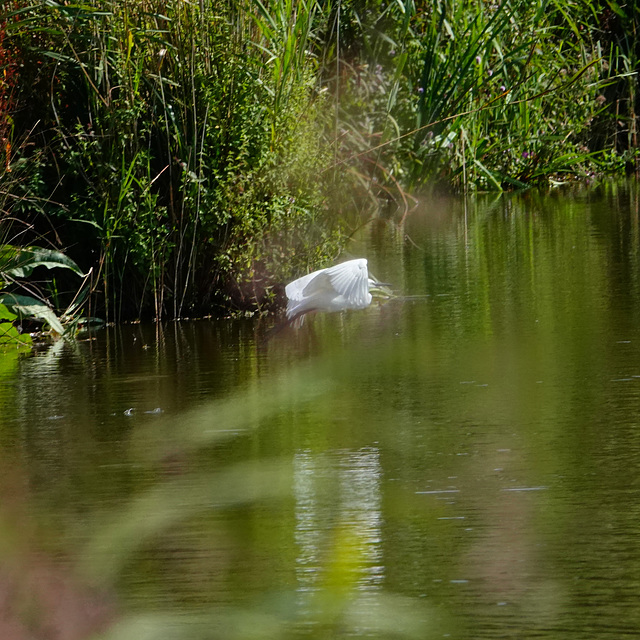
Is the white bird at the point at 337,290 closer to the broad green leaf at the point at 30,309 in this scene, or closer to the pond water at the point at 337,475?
the pond water at the point at 337,475

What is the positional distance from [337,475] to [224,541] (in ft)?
1.87

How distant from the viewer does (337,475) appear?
3.48 m

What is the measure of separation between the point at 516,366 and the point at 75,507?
1.89 metres

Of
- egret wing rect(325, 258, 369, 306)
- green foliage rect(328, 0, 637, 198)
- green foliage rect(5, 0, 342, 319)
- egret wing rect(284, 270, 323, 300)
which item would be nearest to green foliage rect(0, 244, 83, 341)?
green foliage rect(5, 0, 342, 319)

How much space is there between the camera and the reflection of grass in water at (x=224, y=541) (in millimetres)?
2457

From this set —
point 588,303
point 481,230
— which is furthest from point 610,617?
point 481,230

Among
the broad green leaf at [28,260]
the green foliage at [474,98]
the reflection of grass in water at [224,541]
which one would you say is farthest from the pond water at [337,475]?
the green foliage at [474,98]

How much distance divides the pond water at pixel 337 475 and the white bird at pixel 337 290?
0.65 ft

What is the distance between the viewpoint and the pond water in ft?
8.38

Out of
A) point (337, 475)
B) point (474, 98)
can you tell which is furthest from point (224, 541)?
point (474, 98)

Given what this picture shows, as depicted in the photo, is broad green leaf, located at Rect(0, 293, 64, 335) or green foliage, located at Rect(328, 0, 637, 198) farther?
green foliage, located at Rect(328, 0, 637, 198)

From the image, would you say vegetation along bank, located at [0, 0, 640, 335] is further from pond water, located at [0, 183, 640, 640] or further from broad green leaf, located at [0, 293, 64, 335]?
pond water, located at [0, 183, 640, 640]

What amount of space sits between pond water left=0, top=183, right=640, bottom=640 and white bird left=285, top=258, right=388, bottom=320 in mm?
197

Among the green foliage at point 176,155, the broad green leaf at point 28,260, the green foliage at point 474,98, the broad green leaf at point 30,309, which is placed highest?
the green foliage at point 474,98
